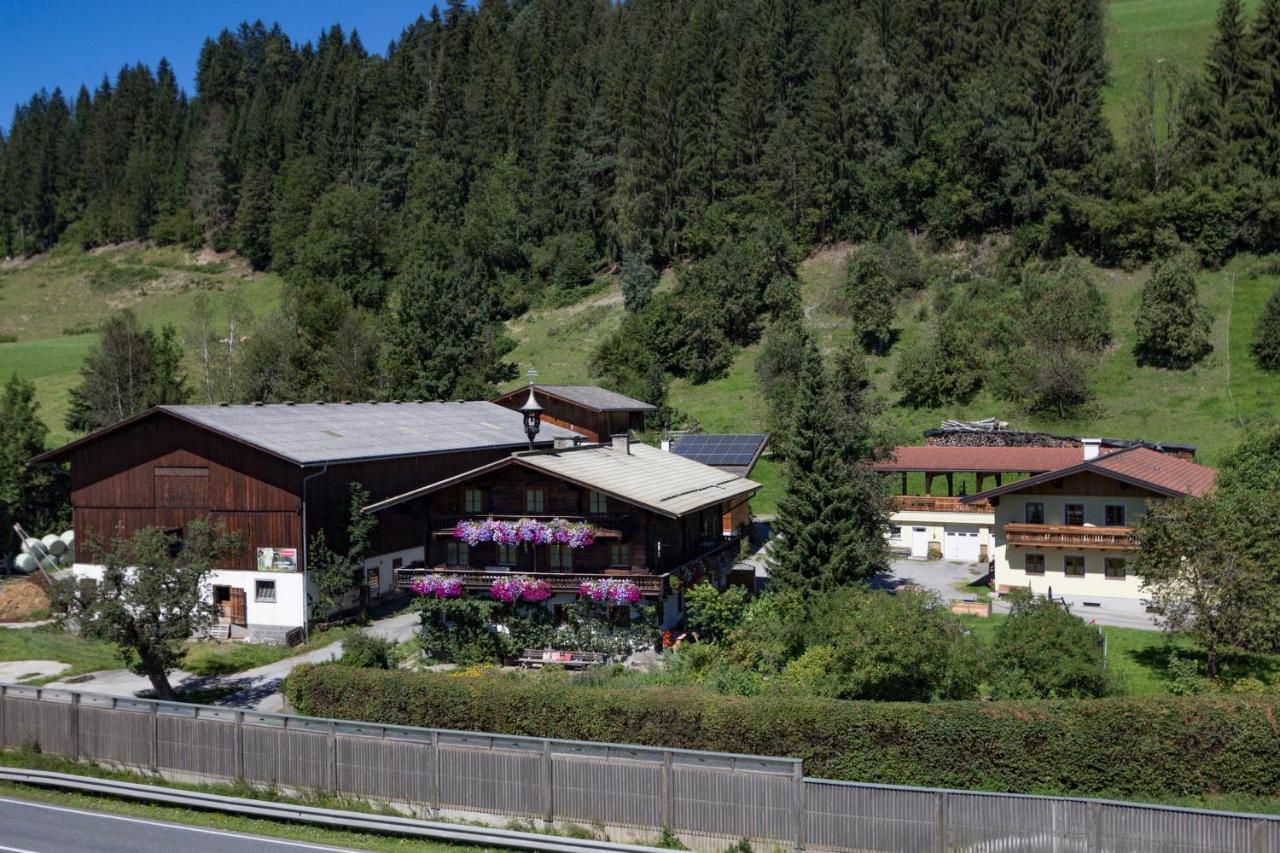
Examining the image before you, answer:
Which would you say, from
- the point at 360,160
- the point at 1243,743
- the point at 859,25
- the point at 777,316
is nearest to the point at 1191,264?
the point at 777,316

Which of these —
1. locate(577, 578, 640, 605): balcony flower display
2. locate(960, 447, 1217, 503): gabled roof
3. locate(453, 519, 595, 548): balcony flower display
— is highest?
locate(960, 447, 1217, 503): gabled roof

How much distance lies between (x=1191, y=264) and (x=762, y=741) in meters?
69.2

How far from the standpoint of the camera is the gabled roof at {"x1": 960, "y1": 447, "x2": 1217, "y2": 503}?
41688 mm

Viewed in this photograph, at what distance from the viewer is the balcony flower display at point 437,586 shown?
35.0m

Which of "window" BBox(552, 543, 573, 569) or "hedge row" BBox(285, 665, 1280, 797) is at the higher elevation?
"window" BBox(552, 543, 573, 569)

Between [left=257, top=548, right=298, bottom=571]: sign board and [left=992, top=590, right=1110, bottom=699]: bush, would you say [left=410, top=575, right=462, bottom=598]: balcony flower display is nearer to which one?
[left=257, top=548, right=298, bottom=571]: sign board

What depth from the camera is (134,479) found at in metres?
42.5

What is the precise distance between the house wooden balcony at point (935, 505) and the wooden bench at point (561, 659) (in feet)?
81.9

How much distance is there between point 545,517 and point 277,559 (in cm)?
1121

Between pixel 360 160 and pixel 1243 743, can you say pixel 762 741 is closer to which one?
pixel 1243 743

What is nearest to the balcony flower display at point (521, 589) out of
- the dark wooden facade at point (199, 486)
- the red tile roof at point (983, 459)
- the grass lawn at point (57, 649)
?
the dark wooden facade at point (199, 486)

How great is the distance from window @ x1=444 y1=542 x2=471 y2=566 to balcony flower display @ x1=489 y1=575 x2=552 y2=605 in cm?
277

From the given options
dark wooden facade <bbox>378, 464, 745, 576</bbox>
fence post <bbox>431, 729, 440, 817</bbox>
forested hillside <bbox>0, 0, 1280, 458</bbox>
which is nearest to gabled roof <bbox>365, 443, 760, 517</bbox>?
dark wooden facade <bbox>378, 464, 745, 576</bbox>

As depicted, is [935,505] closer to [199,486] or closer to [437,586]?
[437,586]
